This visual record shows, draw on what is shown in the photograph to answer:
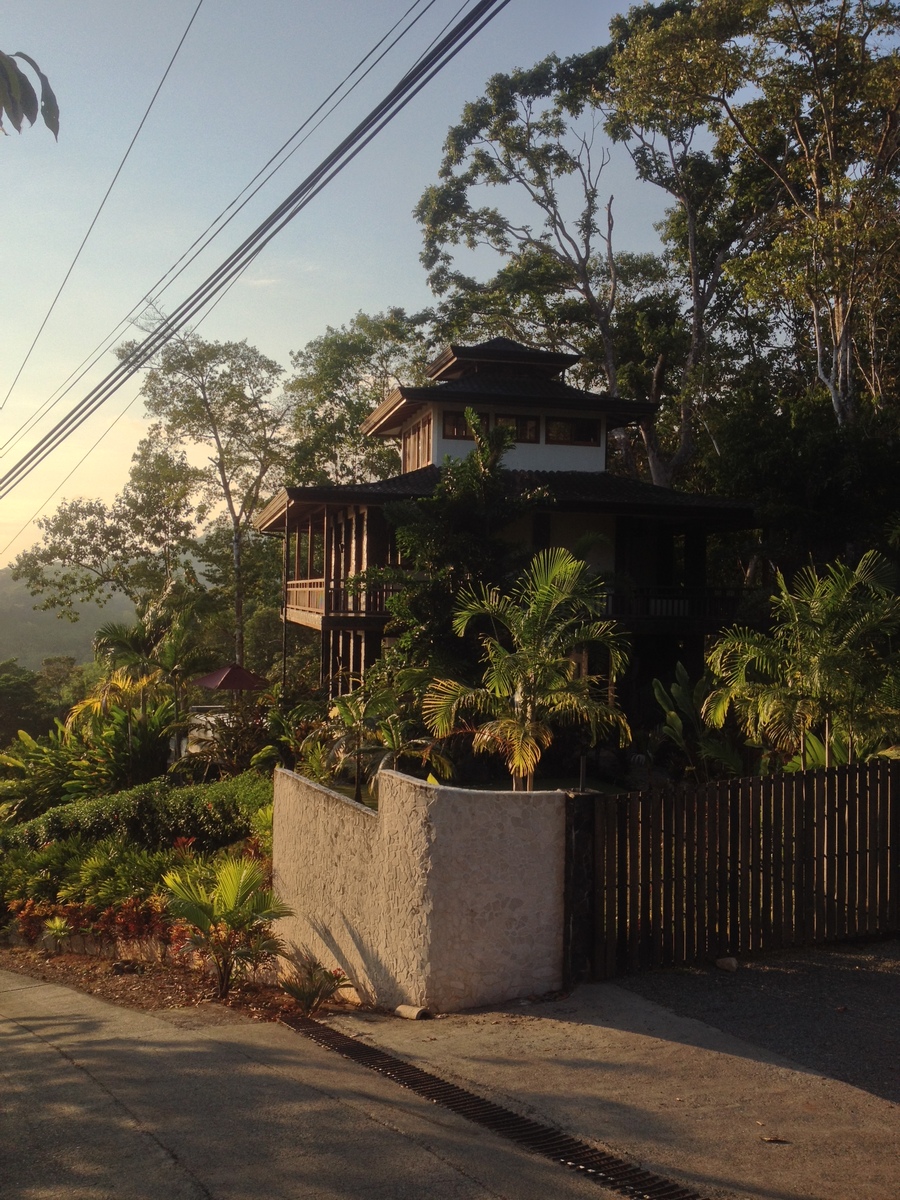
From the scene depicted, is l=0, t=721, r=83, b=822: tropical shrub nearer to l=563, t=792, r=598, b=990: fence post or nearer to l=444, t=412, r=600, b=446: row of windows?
l=444, t=412, r=600, b=446: row of windows

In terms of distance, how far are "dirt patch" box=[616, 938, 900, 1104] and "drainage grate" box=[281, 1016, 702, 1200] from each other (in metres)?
1.72

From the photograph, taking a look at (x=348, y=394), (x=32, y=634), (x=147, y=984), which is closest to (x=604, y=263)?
(x=348, y=394)

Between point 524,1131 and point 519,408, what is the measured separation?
71.1 ft

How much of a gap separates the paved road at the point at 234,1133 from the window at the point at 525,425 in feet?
65.3

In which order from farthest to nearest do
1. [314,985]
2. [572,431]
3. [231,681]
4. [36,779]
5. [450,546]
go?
[572,431], [36,779], [231,681], [450,546], [314,985]

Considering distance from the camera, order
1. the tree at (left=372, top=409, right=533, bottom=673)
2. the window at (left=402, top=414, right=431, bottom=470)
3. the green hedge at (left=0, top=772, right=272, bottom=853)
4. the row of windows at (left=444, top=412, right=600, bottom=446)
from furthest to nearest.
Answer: the window at (left=402, top=414, right=431, bottom=470) → the row of windows at (left=444, top=412, right=600, bottom=446) → the tree at (left=372, top=409, right=533, bottom=673) → the green hedge at (left=0, top=772, right=272, bottom=853)

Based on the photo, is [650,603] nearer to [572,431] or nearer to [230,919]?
[572,431]

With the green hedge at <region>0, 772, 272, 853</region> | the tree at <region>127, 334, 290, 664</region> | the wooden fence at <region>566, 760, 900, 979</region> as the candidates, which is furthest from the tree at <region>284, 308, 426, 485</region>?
the wooden fence at <region>566, 760, 900, 979</region>

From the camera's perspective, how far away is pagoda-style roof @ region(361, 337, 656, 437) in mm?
25234

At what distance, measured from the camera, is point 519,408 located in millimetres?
25891

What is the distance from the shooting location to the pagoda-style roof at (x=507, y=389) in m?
25.2

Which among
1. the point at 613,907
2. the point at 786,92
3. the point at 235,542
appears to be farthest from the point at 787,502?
the point at 235,542

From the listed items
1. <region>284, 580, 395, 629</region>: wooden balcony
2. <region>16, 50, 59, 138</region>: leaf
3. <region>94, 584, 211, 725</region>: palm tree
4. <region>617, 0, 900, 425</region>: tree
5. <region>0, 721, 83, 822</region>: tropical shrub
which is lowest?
<region>0, 721, 83, 822</region>: tropical shrub

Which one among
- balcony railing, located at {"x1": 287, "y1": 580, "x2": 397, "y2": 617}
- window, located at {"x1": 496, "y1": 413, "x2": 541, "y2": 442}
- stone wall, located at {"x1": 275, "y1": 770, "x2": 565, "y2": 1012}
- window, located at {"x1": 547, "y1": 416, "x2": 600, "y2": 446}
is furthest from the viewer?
window, located at {"x1": 547, "y1": 416, "x2": 600, "y2": 446}
